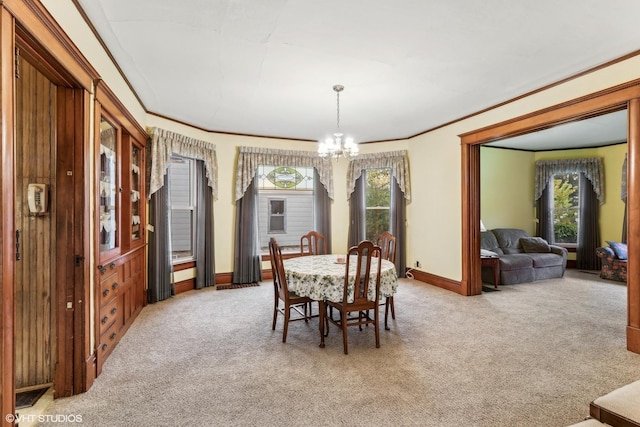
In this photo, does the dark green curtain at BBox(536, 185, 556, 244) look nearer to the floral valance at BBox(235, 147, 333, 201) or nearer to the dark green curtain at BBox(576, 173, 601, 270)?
the dark green curtain at BBox(576, 173, 601, 270)

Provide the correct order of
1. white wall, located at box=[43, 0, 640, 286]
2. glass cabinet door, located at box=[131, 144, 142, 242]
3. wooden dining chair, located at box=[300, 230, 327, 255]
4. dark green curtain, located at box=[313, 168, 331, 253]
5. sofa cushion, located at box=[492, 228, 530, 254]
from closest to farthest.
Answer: glass cabinet door, located at box=[131, 144, 142, 242] → wooden dining chair, located at box=[300, 230, 327, 255] → white wall, located at box=[43, 0, 640, 286] → dark green curtain, located at box=[313, 168, 331, 253] → sofa cushion, located at box=[492, 228, 530, 254]

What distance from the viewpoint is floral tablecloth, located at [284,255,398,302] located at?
9.48ft

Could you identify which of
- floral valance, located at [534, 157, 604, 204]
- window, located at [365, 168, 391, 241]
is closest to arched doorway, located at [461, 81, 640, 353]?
window, located at [365, 168, 391, 241]

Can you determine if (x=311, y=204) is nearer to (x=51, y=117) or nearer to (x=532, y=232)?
(x=51, y=117)

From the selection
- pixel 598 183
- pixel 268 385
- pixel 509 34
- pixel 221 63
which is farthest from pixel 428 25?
pixel 598 183

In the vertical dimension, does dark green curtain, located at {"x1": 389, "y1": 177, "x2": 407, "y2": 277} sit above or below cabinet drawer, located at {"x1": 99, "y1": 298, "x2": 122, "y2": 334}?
above

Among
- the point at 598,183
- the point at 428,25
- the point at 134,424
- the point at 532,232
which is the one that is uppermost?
the point at 428,25

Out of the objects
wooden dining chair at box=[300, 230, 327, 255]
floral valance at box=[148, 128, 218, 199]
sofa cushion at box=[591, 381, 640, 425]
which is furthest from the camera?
wooden dining chair at box=[300, 230, 327, 255]

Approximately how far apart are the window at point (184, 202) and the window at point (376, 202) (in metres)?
3.10

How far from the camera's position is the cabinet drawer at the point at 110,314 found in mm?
2621

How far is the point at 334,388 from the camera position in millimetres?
2273

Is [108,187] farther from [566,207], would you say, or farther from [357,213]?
[566,207]

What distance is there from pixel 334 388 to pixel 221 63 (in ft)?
9.39

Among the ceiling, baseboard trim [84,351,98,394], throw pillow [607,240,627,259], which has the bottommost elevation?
baseboard trim [84,351,98,394]
